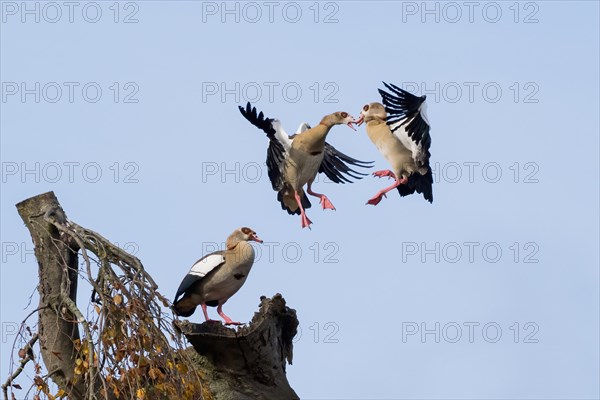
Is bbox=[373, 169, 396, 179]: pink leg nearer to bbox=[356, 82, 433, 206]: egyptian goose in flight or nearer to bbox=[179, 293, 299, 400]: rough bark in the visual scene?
bbox=[356, 82, 433, 206]: egyptian goose in flight

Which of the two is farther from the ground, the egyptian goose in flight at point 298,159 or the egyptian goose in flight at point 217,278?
the egyptian goose in flight at point 298,159

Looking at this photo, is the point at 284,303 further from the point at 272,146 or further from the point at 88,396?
the point at 272,146

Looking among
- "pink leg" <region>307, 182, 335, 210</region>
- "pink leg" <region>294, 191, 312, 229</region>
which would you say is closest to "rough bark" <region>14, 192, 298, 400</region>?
"pink leg" <region>294, 191, 312, 229</region>

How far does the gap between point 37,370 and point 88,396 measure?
0.39 meters

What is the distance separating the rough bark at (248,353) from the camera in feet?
25.4

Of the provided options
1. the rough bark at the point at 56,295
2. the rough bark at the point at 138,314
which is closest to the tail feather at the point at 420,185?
the rough bark at the point at 138,314

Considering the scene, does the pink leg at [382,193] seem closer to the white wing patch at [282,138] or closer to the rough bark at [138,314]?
the white wing patch at [282,138]

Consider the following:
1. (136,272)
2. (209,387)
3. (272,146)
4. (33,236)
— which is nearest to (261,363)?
(209,387)

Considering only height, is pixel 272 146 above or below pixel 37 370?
above

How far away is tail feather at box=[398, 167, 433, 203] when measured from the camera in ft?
36.3

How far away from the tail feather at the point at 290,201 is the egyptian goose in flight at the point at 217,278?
5.23 ft

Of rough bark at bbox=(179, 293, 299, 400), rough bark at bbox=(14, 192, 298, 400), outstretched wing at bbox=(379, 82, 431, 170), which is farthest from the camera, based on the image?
outstretched wing at bbox=(379, 82, 431, 170)

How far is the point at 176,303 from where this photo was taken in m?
9.23

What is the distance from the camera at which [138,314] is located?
7.16m
